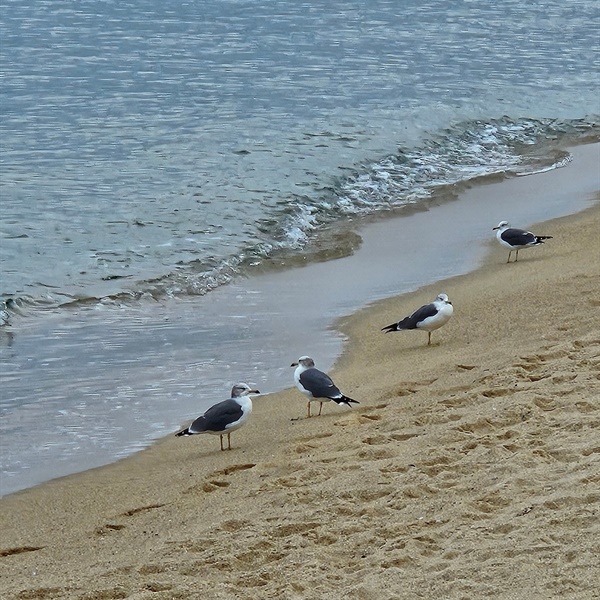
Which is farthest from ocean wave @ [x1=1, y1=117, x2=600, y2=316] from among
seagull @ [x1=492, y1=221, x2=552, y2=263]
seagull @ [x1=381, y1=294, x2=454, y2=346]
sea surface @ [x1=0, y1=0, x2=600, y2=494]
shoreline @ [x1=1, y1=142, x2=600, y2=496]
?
seagull @ [x1=381, y1=294, x2=454, y2=346]

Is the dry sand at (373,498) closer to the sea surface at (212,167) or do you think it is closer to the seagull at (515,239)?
the sea surface at (212,167)

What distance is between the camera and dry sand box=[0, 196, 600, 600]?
504 cm

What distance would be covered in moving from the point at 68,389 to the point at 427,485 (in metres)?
3.73

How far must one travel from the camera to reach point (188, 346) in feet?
31.9

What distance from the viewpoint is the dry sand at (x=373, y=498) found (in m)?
5.04

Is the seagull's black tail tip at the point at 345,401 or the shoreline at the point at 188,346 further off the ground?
the seagull's black tail tip at the point at 345,401

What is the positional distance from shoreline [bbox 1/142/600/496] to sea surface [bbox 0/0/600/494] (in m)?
0.03

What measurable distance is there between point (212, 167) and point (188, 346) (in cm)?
695

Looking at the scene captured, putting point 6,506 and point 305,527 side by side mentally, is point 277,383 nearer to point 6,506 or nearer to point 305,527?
point 6,506

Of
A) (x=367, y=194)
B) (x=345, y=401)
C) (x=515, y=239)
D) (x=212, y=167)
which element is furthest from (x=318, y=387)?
(x=212, y=167)

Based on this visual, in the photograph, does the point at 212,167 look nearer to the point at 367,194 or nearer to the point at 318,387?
the point at 367,194

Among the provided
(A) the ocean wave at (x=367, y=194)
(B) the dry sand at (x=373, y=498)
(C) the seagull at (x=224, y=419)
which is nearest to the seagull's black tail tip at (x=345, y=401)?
(B) the dry sand at (x=373, y=498)

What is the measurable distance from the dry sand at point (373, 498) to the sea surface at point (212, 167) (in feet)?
2.41

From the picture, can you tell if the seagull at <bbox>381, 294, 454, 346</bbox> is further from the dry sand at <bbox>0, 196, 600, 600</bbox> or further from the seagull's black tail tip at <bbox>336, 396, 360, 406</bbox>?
the seagull's black tail tip at <bbox>336, 396, 360, 406</bbox>
